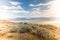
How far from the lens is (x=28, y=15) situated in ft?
8.66

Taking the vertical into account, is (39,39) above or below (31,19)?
below

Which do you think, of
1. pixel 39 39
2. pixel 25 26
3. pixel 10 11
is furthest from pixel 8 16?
pixel 39 39

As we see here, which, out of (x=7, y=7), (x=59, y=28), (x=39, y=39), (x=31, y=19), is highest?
(x=7, y=7)

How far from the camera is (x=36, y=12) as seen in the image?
2660 millimetres

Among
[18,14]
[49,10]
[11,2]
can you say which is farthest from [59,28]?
[11,2]

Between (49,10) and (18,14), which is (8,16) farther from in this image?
(49,10)

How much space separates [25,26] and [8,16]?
0.34m

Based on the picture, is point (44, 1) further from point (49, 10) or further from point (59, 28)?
point (59, 28)

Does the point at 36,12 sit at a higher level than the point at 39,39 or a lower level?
higher

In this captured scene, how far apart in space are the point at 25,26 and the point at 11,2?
477 mm

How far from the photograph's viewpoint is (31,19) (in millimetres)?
2641

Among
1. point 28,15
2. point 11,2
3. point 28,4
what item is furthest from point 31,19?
point 11,2

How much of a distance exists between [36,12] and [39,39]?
1.53 feet

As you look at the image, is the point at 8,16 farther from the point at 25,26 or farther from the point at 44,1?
the point at 44,1
